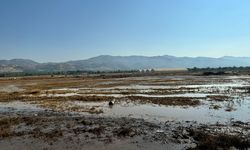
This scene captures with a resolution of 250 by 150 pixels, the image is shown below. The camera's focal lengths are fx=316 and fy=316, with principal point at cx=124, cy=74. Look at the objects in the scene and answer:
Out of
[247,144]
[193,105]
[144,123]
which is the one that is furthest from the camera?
[193,105]

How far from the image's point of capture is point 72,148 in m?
16.9

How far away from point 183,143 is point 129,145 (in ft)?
9.52

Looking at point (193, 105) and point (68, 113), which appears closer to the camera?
point (68, 113)

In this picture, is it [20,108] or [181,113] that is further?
[20,108]

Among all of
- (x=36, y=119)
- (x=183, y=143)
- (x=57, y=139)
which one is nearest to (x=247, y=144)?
(x=183, y=143)

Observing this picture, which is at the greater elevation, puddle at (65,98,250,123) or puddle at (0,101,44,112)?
puddle at (65,98,250,123)

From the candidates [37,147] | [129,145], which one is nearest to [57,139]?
[37,147]

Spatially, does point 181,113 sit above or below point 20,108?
above

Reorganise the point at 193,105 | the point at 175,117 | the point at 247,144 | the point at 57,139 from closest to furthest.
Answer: the point at 247,144 → the point at 57,139 → the point at 175,117 → the point at 193,105

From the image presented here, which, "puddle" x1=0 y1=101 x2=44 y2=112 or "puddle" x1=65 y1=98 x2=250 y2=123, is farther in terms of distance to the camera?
"puddle" x1=0 y1=101 x2=44 y2=112

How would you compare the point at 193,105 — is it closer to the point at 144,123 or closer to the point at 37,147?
the point at 144,123

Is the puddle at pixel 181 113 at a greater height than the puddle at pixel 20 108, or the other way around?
the puddle at pixel 181 113

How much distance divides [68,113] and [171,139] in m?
13.9

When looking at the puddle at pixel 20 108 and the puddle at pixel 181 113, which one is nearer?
the puddle at pixel 181 113
